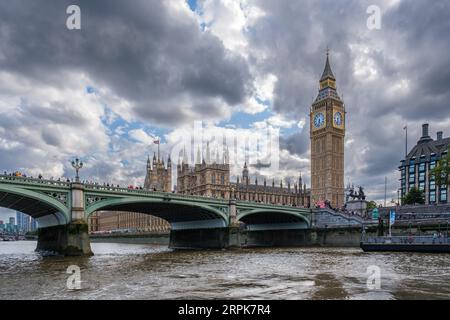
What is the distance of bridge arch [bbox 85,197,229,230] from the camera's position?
5062 centimetres

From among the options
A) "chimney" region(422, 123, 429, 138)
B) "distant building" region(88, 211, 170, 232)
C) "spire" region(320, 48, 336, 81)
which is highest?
"spire" region(320, 48, 336, 81)

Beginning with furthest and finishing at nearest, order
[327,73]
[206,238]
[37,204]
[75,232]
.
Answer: [327,73]
[206,238]
[37,204]
[75,232]

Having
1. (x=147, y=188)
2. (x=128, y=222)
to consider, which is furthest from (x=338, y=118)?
(x=128, y=222)

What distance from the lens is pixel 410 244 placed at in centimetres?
4609

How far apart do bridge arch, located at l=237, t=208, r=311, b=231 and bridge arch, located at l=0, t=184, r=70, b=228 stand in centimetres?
3320

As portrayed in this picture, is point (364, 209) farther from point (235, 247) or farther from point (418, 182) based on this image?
point (418, 182)

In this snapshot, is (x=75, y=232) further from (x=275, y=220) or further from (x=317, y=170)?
(x=317, y=170)

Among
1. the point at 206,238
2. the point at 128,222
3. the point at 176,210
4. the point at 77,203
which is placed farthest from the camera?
the point at 128,222

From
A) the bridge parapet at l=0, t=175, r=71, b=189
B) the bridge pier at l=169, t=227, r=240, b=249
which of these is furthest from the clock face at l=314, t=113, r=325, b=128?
the bridge parapet at l=0, t=175, r=71, b=189

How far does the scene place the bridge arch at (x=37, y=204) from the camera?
40562 mm

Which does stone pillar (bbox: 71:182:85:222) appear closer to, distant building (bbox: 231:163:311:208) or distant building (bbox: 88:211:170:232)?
distant building (bbox: 88:211:170:232)

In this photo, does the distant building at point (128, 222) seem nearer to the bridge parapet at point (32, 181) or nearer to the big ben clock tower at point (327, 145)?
the big ben clock tower at point (327, 145)

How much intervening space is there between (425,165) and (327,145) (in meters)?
30.1

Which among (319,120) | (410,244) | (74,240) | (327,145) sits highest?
(319,120)
